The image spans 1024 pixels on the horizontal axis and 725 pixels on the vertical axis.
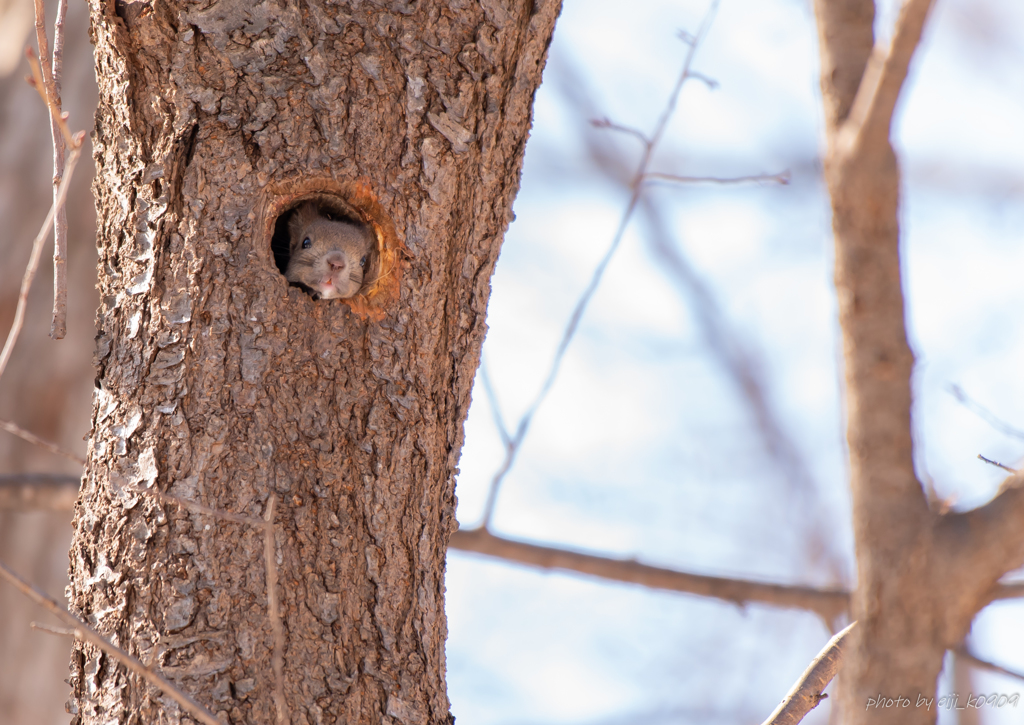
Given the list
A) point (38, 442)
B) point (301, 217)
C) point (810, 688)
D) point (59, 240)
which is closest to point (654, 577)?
point (810, 688)

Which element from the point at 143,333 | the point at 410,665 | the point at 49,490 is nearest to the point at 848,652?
the point at 410,665

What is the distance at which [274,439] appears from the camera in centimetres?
212

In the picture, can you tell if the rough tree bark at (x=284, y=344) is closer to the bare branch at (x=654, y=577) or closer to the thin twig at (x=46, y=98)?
the thin twig at (x=46, y=98)

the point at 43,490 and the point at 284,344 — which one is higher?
the point at 284,344

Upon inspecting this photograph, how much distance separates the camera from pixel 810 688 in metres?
2.17

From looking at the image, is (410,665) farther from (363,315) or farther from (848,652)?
(848,652)

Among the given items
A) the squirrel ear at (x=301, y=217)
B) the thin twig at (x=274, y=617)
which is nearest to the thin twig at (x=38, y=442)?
the thin twig at (x=274, y=617)

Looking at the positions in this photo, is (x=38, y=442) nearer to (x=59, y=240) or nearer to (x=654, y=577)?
(x=59, y=240)

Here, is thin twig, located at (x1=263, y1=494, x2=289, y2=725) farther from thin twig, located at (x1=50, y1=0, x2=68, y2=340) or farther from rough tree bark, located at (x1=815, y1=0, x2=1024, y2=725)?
rough tree bark, located at (x1=815, y1=0, x2=1024, y2=725)

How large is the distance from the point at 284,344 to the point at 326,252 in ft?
4.34

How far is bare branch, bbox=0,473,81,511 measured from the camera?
3.56m

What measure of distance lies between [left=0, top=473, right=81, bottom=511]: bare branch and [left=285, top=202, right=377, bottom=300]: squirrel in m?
1.14

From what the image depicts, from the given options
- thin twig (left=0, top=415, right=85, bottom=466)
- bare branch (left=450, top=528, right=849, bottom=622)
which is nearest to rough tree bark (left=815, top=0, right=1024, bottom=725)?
thin twig (left=0, top=415, right=85, bottom=466)

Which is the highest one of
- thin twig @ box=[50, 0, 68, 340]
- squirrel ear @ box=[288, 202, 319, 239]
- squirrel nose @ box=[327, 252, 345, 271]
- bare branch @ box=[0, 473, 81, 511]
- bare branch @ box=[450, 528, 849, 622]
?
squirrel ear @ box=[288, 202, 319, 239]
